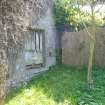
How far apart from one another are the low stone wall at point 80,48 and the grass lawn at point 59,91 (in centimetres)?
116

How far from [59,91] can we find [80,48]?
480cm

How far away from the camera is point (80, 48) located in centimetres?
1498

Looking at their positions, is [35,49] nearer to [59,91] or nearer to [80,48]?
[80,48]

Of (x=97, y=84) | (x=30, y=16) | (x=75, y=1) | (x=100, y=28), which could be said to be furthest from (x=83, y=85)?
(x=30, y=16)

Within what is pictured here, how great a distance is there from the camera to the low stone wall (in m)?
14.3

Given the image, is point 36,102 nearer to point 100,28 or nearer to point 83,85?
point 83,85

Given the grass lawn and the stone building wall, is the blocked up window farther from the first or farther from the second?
the grass lawn

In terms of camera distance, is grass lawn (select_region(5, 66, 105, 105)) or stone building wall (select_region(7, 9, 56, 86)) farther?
stone building wall (select_region(7, 9, 56, 86))

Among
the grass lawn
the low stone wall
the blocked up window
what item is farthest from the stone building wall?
the low stone wall

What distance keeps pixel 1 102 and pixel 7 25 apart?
1566 mm

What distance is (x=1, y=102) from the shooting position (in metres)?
6.73

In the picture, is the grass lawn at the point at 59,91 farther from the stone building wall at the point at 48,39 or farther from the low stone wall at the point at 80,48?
the low stone wall at the point at 80,48

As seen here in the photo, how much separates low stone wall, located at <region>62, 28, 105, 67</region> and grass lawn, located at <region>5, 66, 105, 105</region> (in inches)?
45.5

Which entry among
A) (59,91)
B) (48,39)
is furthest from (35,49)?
(59,91)
